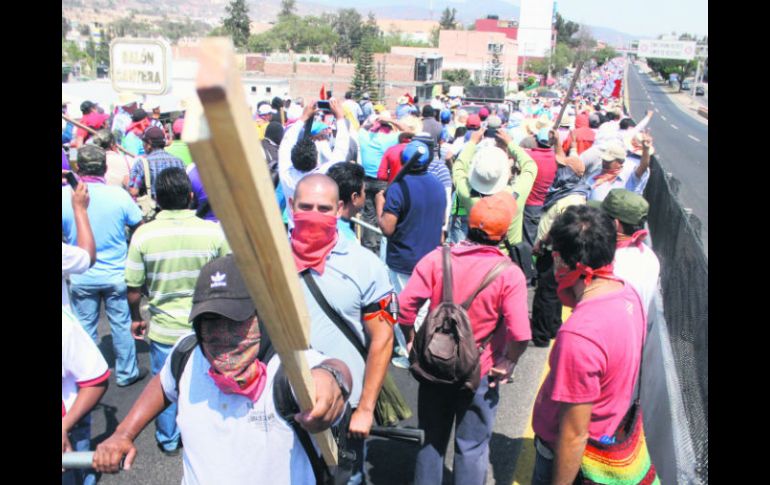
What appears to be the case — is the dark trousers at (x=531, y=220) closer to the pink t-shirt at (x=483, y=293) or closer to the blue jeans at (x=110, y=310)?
the pink t-shirt at (x=483, y=293)

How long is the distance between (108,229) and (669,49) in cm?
7584

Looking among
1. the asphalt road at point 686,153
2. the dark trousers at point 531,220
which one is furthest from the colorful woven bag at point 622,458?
the asphalt road at point 686,153

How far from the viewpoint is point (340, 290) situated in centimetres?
269

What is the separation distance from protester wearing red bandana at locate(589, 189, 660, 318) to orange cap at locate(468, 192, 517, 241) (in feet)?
1.84

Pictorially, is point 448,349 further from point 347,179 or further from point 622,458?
point 347,179

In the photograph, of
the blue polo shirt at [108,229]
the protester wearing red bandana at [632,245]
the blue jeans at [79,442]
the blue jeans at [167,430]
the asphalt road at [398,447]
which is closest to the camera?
the blue jeans at [79,442]

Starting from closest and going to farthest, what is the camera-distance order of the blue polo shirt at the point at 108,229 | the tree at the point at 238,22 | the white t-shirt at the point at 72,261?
the white t-shirt at the point at 72,261 < the blue polo shirt at the point at 108,229 < the tree at the point at 238,22

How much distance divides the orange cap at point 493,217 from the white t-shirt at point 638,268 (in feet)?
2.20

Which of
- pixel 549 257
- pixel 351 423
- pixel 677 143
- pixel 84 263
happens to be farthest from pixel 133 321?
pixel 677 143

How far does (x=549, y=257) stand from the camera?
4.27 metres

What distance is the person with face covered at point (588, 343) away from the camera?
236 cm

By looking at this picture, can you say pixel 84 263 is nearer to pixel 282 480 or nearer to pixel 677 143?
pixel 282 480

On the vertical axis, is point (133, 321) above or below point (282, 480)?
below
